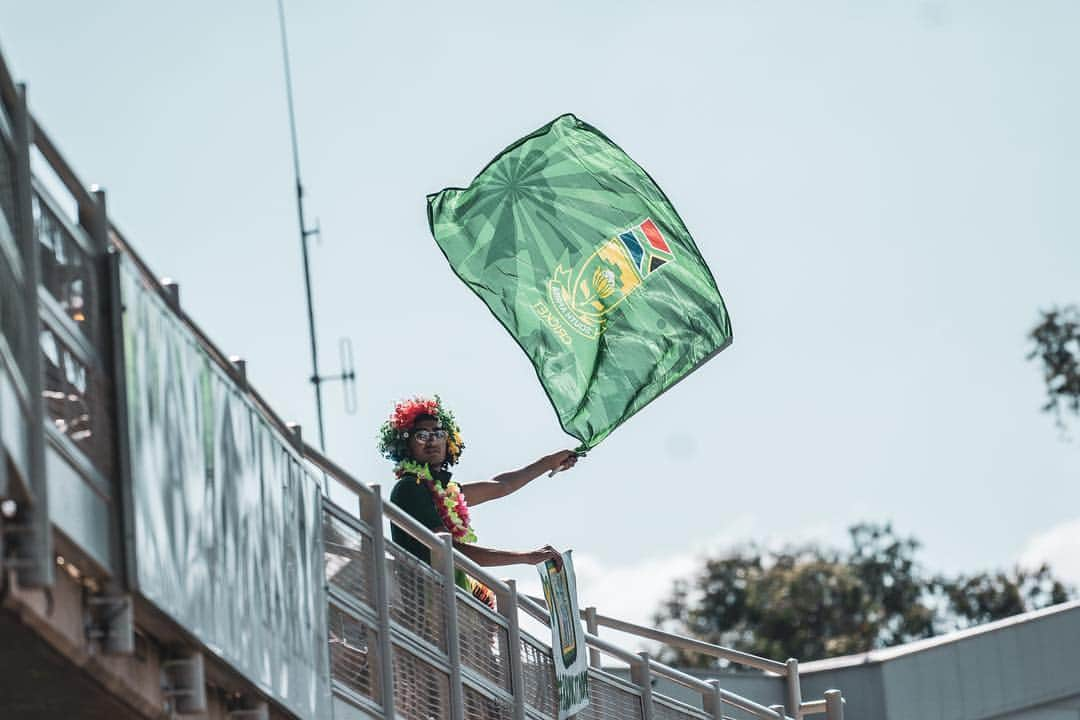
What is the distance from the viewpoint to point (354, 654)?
29.2 ft

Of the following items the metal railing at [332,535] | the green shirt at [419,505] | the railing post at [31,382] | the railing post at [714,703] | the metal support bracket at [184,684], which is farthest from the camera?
the railing post at [714,703]

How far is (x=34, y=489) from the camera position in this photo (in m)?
5.61

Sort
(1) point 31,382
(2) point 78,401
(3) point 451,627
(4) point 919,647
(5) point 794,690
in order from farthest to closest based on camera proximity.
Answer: (4) point 919,647, (5) point 794,690, (3) point 451,627, (2) point 78,401, (1) point 31,382

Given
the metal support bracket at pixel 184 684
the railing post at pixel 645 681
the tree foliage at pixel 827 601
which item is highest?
the tree foliage at pixel 827 601

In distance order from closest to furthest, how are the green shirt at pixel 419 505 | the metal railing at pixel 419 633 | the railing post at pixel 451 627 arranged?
the metal railing at pixel 419 633
the railing post at pixel 451 627
the green shirt at pixel 419 505

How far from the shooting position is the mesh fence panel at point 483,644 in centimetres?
998

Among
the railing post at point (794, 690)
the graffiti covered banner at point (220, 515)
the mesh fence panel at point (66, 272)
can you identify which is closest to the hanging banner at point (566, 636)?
the graffiti covered banner at point (220, 515)

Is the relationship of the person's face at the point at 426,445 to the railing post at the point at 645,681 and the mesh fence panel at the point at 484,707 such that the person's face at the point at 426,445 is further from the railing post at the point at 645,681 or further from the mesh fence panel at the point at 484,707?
the railing post at the point at 645,681

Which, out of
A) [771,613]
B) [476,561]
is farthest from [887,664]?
[771,613]

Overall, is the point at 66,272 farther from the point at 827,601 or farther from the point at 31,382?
A: the point at 827,601

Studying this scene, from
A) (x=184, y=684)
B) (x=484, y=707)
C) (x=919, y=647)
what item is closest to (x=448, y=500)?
(x=484, y=707)

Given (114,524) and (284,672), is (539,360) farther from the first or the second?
(114,524)

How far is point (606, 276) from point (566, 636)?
2647 millimetres

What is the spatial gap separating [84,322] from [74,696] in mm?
1137
